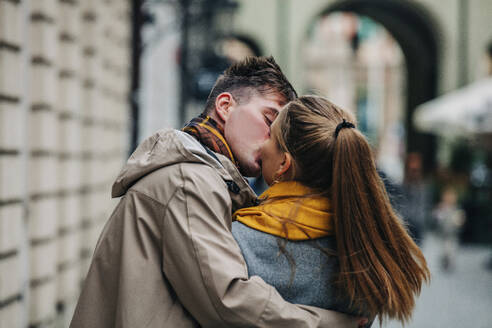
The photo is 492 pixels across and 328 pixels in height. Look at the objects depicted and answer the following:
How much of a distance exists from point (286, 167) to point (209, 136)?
1.00 ft

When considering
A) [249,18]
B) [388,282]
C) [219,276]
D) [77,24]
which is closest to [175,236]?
[219,276]

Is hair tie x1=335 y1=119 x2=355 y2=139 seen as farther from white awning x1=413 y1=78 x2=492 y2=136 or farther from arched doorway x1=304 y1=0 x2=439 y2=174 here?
arched doorway x1=304 y1=0 x2=439 y2=174

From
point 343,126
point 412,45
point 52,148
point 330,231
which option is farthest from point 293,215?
point 412,45

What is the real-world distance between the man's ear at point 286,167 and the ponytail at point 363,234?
0.49 feet

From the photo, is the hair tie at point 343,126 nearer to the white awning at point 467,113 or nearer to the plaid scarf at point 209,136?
the plaid scarf at point 209,136

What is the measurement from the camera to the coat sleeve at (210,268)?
1.69 meters

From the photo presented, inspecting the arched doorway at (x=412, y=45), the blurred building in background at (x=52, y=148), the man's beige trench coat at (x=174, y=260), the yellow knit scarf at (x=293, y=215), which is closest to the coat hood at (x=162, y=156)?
the man's beige trench coat at (x=174, y=260)

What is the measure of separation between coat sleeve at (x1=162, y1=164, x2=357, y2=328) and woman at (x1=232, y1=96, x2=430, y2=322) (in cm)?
12

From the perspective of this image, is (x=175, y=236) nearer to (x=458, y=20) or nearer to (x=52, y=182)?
(x=52, y=182)

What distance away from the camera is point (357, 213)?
6.19ft

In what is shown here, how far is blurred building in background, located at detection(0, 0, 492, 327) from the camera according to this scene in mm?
4215

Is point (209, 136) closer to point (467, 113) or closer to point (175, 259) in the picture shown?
point (175, 259)

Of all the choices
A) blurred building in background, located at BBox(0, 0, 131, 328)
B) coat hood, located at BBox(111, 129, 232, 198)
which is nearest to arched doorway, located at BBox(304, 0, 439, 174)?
blurred building in background, located at BBox(0, 0, 131, 328)

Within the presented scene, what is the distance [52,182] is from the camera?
17.6 ft
